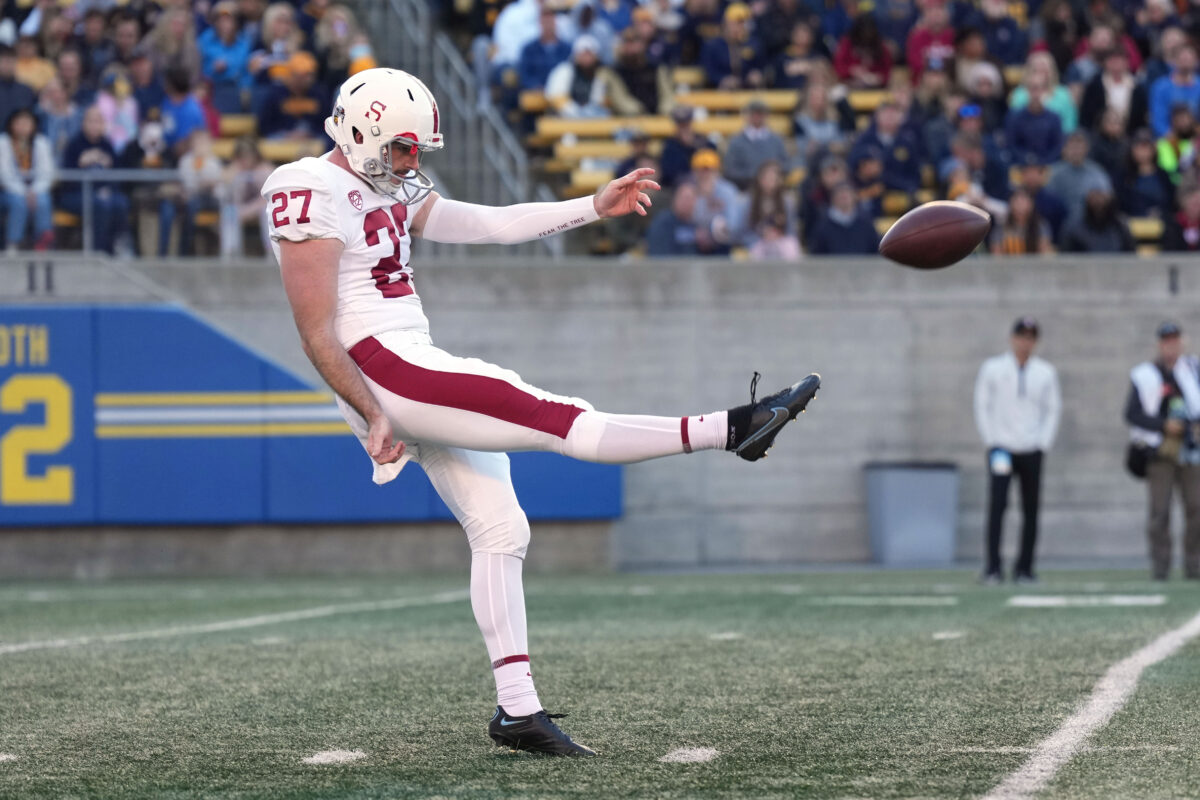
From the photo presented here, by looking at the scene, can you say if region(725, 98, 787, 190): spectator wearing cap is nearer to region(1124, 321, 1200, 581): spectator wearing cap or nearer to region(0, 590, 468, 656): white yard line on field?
region(1124, 321, 1200, 581): spectator wearing cap

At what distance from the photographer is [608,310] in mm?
14508

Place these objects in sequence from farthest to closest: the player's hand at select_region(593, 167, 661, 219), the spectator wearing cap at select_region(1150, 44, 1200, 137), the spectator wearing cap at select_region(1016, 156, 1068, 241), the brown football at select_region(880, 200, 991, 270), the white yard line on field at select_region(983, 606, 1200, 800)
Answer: the spectator wearing cap at select_region(1150, 44, 1200, 137)
the spectator wearing cap at select_region(1016, 156, 1068, 241)
the brown football at select_region(880, 200, 991, 270)
the player's hand at select_region(593, 167, 661, 219)
the white yard line on field at select_region(983, 606, 1200, 800)

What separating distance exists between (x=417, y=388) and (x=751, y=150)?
1031 cm

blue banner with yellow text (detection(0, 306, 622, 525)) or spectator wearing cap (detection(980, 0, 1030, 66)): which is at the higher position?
spectator wearing cap (detection(980, 0, 1030, 66))

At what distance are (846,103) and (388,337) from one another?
1154cm

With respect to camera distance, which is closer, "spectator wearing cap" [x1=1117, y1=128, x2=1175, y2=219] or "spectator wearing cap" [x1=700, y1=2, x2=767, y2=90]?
"spectator wearing cap" [x1=1117, y1=128, x2=1175, y2=219]

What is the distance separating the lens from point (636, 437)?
4.77 m

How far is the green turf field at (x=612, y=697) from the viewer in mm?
4477

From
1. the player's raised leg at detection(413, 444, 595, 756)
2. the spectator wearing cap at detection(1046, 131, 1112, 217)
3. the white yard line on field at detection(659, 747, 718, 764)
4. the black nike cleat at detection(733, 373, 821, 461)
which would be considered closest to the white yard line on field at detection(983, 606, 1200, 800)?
the white yard line on field at detection(659, 747, 718, 764)

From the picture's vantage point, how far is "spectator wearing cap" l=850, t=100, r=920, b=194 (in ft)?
48.9

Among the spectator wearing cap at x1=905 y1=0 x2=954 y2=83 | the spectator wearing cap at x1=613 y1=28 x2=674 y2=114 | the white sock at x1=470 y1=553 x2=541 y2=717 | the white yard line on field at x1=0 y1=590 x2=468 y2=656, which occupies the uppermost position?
the spectator wearing cap at x1=905 y1=0 x2=954 y2=83

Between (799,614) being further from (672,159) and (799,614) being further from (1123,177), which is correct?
(1123,177)

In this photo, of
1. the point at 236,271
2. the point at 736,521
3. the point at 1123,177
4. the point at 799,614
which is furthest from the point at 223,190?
the point at 1123,177

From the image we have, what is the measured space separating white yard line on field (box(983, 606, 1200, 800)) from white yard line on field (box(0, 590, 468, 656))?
14.5 feet
